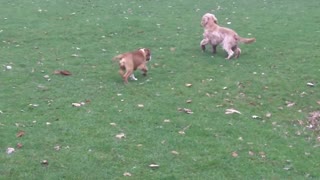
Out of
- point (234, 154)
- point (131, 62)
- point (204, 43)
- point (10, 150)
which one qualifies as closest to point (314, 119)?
point (234, 154)

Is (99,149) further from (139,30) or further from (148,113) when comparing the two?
(139,30)

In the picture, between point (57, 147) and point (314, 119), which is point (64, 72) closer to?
point (57, 147)

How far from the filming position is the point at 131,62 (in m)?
11.3

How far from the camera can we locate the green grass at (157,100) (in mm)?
7824

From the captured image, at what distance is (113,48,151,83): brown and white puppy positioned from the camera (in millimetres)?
11297

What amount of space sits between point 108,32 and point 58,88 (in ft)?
17.2

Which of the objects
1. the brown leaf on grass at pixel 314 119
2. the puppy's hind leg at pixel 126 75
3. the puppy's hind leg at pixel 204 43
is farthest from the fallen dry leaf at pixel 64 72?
the brown leaf on grass at pixel 314 119

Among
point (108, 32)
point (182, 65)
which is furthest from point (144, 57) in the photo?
point (108, 32)

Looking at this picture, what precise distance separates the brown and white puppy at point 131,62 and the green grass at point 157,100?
235 mm

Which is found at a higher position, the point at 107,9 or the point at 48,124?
the point at 48,124

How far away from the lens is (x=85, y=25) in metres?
17.0

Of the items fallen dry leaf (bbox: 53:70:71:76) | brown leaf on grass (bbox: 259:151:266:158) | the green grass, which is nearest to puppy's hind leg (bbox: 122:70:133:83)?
the green grass

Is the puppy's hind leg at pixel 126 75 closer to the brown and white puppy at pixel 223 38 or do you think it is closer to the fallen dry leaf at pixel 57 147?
the brown and white puppy at pixel 223 38

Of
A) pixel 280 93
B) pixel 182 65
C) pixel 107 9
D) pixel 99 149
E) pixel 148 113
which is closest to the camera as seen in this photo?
pixel 99 149
